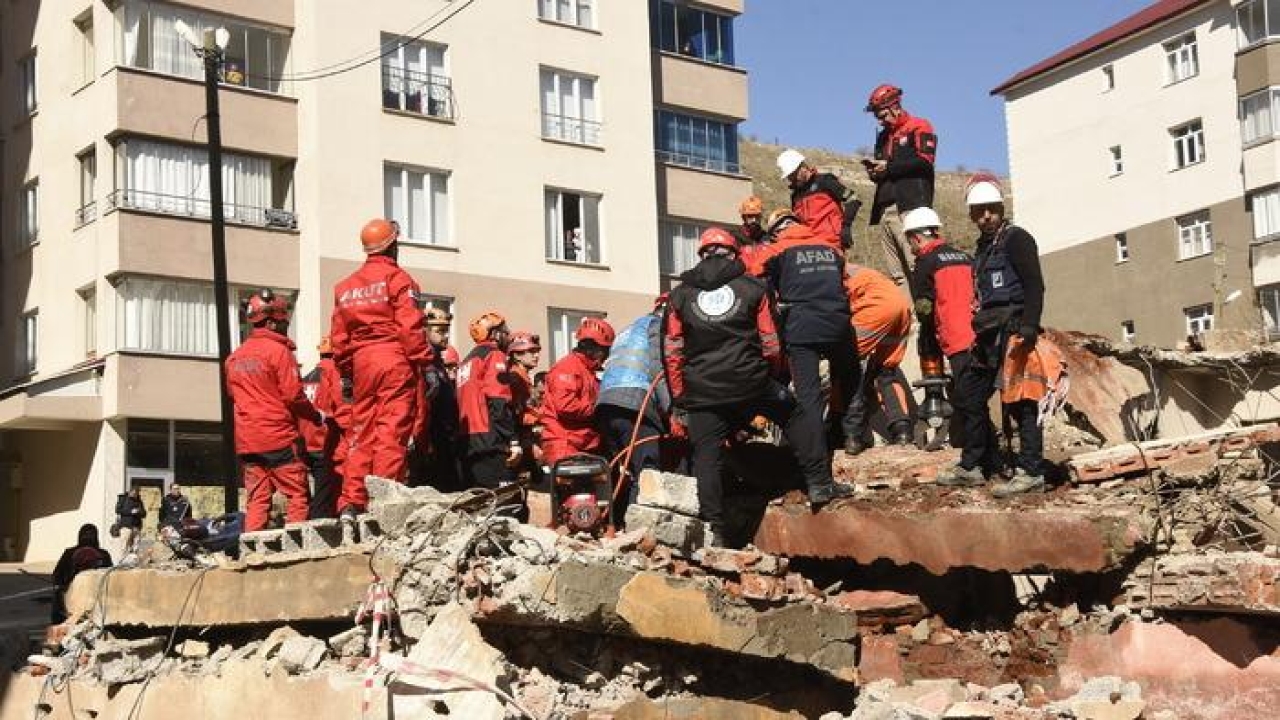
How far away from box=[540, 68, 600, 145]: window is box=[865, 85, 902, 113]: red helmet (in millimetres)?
23504

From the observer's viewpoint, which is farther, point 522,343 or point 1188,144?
point 1188,144

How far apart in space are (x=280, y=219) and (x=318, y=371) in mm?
19969

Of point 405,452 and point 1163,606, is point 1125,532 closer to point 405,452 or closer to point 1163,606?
point 1163,606

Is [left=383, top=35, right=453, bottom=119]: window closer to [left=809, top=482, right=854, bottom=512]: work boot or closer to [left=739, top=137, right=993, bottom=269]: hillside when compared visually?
[left=809, top=482, right=854, bottom=512]: work boot

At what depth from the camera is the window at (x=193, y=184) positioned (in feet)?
101

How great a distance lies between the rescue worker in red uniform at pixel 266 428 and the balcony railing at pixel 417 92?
22551 millimetres

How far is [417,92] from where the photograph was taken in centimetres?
3438

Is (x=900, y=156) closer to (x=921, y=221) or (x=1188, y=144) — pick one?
(x=921, y=221)

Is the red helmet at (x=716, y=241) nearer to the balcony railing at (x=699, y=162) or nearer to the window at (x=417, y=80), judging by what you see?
the window at (x=417, y=80)

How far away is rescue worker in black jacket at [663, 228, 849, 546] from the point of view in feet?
32.3

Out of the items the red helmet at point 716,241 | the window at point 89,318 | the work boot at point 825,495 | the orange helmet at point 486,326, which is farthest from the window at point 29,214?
the work boot at point 825,495

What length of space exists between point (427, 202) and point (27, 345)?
9278 mm

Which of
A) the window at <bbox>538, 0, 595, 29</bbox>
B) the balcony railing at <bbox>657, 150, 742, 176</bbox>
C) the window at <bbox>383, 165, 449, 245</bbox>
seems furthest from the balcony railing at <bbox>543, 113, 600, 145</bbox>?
the window at <bbox>383, 165, 449, 245</bbox>

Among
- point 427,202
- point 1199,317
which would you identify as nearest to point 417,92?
point 427,202
